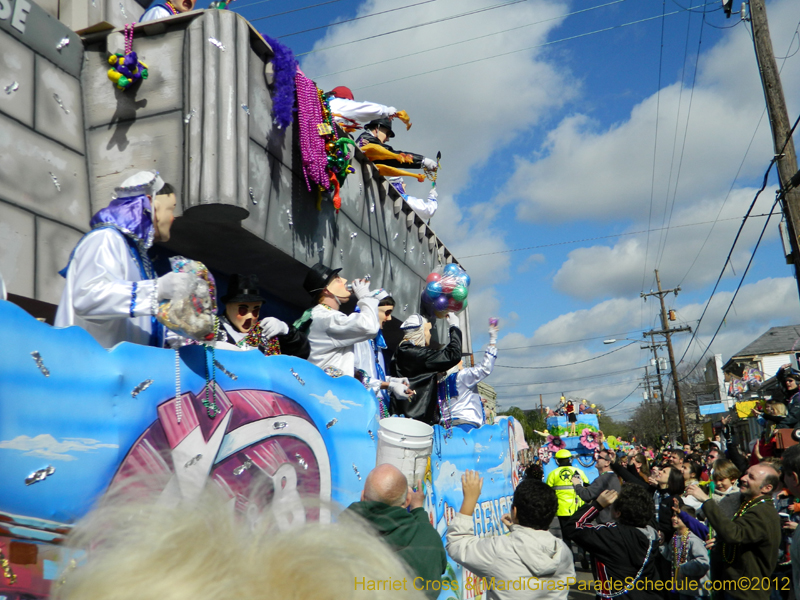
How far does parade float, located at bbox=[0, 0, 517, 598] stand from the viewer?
227 centimetres

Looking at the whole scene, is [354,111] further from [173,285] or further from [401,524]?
[401,524]

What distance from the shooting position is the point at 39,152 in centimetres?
478

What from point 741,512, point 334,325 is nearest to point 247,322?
point 334,325

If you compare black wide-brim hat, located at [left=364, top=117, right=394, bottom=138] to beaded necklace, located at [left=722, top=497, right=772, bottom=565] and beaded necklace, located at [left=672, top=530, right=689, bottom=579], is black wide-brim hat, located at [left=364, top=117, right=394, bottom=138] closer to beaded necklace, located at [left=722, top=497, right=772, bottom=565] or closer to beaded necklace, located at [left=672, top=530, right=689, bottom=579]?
beaded necklace, located at [left=672, top=530, right=689, bottom=579]

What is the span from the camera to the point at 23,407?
2.22 metres

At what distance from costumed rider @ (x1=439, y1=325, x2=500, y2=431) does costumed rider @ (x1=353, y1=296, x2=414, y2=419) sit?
1097 millimetres

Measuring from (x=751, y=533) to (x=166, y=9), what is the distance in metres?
6.36

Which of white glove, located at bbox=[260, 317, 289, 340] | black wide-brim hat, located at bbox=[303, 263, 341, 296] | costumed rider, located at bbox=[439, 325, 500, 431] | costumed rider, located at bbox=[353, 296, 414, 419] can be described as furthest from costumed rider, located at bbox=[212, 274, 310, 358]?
costumed rider, located at bbox=[439, 325, 500, 431]

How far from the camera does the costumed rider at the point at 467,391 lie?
24.1 ft

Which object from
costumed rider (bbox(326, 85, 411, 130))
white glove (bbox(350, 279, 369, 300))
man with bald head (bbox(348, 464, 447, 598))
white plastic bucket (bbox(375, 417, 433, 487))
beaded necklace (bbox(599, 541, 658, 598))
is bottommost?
beaded necklace (bbox(599, 541, 658, 598))

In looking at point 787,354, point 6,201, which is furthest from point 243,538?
point 787,354

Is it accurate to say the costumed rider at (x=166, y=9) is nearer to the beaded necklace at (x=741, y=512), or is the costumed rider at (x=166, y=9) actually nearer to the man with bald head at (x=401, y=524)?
the man with bald head at (x=401, y=524)

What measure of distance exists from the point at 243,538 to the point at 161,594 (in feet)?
0.39

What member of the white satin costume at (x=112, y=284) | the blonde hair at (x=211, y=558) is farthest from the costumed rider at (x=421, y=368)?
the blonde hair at (x=211, y=558)
